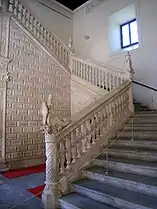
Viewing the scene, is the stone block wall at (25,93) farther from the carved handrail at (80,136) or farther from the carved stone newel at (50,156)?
the carved stone newel at (50,156)

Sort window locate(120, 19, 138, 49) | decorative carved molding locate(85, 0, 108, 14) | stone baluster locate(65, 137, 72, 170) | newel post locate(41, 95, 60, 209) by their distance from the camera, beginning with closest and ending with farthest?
newel post locate(41, 95, 60, 209)
stone baluster locate(65, 137, 72, 170)
window locate(120, 19, 138, 49)
decorative carved molding locate(85, 0, 108, 14)

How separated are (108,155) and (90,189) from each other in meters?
1.14

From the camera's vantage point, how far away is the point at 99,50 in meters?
8.84

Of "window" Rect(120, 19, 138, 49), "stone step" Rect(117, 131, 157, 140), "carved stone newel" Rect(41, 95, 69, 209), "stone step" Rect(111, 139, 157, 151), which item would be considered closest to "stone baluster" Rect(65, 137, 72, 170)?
"carved stone newel" Rect(41, 95, 69, 209)

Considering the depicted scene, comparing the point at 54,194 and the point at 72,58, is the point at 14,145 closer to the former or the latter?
the point at 54,194

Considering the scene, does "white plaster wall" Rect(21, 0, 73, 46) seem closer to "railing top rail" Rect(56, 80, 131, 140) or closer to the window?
the window

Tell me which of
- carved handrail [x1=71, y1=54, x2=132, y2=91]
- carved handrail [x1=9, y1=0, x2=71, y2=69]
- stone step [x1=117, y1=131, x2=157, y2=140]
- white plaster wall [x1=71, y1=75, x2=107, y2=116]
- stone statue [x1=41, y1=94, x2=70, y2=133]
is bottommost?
stone step [x1=117, y1=131, x2=157, y2=140]

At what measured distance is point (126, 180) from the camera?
8.69 feet

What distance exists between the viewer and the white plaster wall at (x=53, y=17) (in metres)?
8.50

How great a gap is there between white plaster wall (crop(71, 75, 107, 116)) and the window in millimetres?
2901

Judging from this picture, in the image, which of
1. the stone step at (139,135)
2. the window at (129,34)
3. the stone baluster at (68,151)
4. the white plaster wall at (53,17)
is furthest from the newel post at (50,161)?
the white plaster wall at (53,17)

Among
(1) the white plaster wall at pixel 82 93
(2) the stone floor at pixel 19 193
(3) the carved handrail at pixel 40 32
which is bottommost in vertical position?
(2) the stone floor at pixel 19 193

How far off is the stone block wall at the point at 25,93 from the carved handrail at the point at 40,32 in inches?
10.5

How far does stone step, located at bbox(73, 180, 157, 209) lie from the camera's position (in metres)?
2.18
